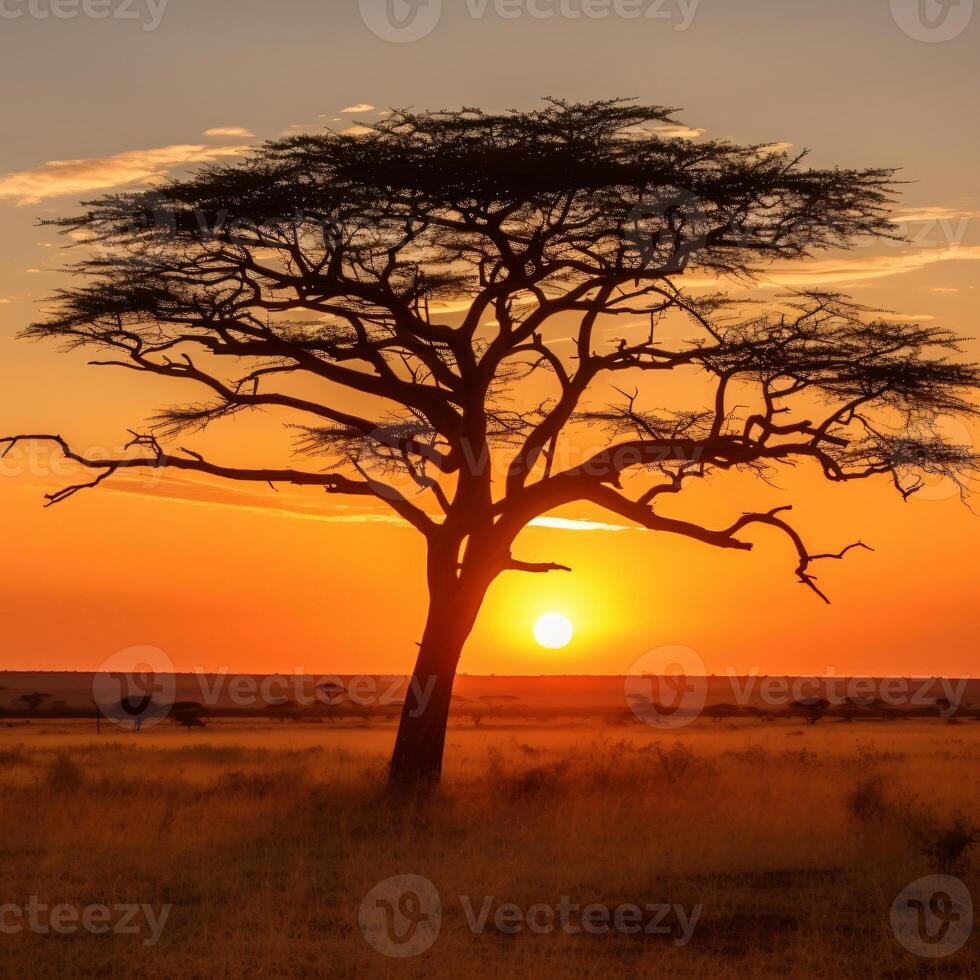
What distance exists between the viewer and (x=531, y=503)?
2014 cm

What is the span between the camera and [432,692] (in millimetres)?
19672

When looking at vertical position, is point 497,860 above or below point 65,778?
above

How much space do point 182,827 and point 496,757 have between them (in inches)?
326

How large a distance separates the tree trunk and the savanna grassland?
1.60ft

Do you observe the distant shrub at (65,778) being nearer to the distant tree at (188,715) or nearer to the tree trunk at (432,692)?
the tree trunk at (432,692)

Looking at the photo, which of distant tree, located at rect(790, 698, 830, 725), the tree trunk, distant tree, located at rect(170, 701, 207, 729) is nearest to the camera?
the tree trunk

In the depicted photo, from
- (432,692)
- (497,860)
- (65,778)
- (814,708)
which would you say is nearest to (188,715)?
(814,708)

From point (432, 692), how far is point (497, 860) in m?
5.23

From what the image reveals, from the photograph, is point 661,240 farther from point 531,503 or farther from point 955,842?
point 955,842

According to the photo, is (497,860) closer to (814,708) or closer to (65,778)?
(65,778)

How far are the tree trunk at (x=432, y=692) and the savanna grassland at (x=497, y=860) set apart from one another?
1.60ft

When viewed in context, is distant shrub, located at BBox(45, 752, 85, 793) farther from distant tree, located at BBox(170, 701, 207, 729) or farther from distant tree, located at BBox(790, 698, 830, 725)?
distant tree, located at BBox(790, 698, 830, 725)

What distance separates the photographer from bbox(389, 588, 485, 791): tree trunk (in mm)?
19564

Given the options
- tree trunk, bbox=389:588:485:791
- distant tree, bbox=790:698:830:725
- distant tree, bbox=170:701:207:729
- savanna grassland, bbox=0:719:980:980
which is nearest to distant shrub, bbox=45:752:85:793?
savanna grassland, bbox=0:719:980:980
